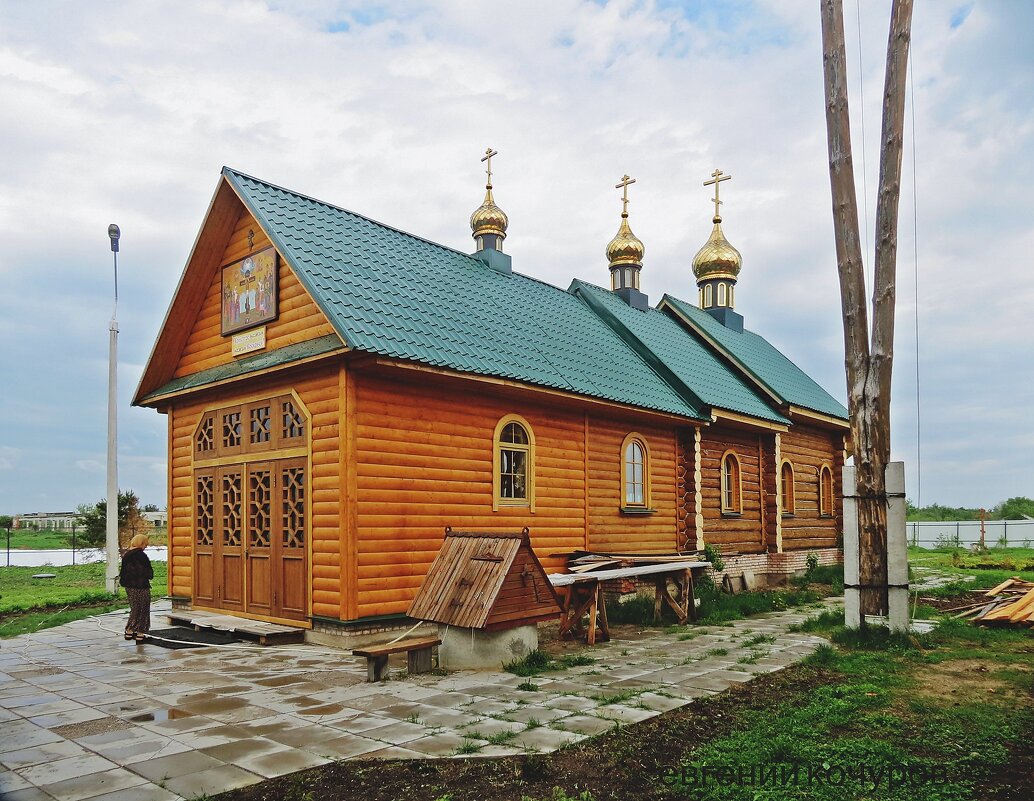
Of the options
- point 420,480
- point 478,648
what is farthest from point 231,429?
point 478,648

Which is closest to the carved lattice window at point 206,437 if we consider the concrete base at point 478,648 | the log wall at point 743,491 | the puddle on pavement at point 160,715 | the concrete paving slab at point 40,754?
→ the concrete base at point 478,648

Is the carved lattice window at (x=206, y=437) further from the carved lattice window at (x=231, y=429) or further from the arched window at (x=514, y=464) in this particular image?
the arched window at (x=514, y=464)

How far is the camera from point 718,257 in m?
22.8

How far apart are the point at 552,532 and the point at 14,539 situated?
34.8 m

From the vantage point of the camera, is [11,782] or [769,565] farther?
[769,565]

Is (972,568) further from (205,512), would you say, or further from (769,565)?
(205,512)

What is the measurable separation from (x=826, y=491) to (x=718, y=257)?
698cm

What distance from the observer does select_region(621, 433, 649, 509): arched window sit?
1394cm

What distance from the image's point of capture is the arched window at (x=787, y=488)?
19125mm

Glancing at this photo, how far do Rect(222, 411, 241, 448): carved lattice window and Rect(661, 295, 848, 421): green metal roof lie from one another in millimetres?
11857

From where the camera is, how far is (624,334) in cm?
1692

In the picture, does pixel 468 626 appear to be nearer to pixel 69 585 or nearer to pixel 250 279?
pixel 250 279

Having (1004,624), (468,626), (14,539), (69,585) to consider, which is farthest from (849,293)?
(14,539)

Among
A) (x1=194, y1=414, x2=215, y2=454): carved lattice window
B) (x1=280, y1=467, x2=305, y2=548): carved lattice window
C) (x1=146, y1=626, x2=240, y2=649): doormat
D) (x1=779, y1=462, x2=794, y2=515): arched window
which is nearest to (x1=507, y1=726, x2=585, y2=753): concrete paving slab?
(x1=280, y1=467, x2=305, y2=548): carved lattice window
